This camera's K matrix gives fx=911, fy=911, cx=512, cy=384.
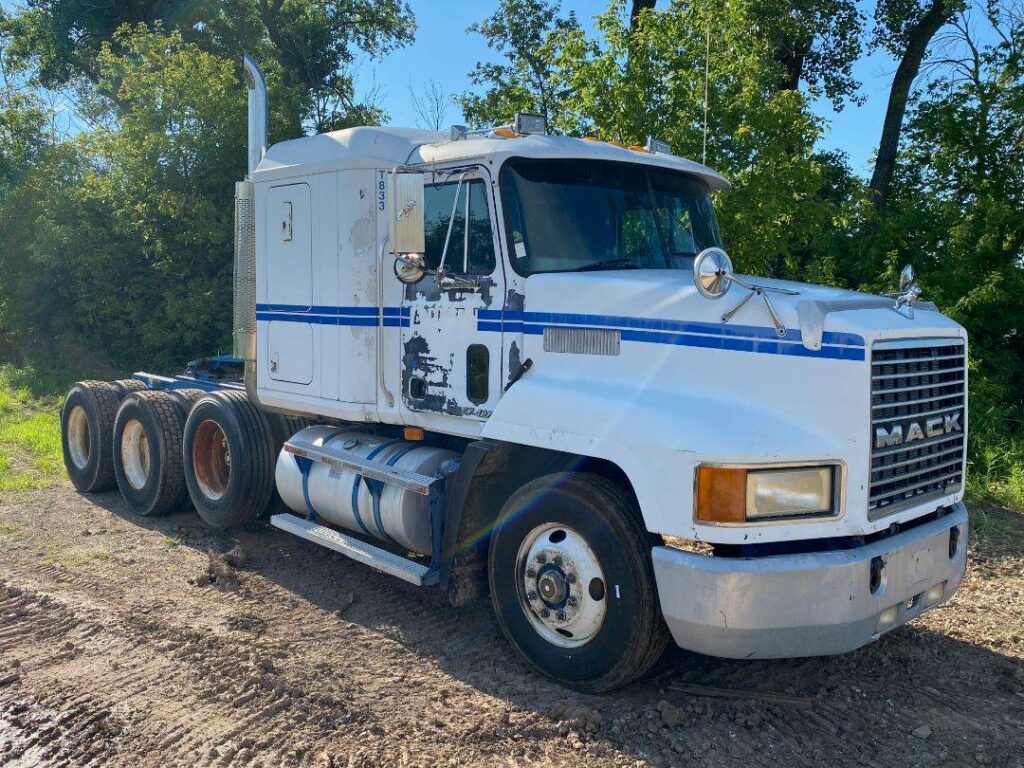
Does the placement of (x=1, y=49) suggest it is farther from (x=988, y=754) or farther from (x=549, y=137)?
(x=988, y=754)

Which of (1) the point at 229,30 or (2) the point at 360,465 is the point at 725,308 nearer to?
(2) the point at 360,465

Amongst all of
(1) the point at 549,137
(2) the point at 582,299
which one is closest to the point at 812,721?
(2) the point at 582,299

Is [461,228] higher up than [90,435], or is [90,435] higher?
[461,228]

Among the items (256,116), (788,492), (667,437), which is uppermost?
(256,116)

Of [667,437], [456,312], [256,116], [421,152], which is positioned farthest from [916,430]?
[256,116]

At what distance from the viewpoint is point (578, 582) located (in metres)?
4.46

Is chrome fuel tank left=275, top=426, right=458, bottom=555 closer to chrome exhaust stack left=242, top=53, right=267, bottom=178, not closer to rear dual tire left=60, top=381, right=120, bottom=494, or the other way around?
chrome exhaust stack left=242, top=53, right=267, bottom=178

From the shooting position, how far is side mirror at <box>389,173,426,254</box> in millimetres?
4977

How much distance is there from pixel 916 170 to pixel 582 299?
12.3 m

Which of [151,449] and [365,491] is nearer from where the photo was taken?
[365,491]

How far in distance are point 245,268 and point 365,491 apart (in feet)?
7.64

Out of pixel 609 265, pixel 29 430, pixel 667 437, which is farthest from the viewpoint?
pixel 29 430

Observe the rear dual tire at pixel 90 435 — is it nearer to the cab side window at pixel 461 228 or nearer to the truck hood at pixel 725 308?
the cab side window at pixel 461 228

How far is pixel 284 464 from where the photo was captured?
6.70 metres
